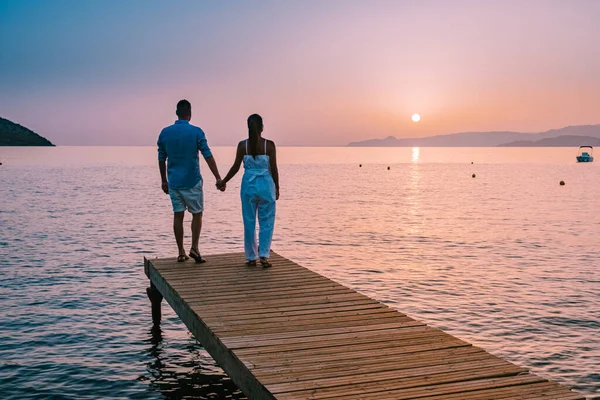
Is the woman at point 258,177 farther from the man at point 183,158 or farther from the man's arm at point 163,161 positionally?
the man's arm at point 163,161

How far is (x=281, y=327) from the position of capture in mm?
7578

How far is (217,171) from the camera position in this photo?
1044cm

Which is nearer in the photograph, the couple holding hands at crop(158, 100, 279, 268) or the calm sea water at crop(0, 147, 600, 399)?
the couple holding hands at crop(158, 100, 279, 268)

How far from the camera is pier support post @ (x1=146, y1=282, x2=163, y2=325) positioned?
12.9m

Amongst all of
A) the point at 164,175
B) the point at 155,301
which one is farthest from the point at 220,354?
the point at 155,301

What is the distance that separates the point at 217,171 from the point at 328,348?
4579mm

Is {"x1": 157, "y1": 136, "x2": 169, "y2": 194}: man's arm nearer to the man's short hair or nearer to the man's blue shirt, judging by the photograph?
the man's blue shirt

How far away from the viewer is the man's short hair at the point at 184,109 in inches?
424

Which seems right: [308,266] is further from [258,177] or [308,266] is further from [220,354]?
[220,354]

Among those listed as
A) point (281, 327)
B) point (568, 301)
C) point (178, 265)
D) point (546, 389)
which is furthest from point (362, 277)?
point (546, 389)

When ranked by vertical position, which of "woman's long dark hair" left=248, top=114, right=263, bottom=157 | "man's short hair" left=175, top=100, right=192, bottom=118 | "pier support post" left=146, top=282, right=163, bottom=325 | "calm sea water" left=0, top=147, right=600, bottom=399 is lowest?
"calm sea water" left=0, top=147, right=600, bottom=399

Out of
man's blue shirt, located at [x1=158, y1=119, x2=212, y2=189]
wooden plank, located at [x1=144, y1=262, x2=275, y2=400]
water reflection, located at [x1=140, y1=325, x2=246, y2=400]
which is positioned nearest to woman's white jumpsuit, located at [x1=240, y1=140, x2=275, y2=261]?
man's blue shirt, located at [x1=158, y1=119, x2=212, y2=189]

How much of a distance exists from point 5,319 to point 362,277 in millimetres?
10039

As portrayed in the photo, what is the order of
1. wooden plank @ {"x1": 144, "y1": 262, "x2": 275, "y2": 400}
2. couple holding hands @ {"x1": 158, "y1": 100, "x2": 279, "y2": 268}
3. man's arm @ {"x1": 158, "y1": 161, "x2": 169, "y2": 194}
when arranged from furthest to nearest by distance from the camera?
1. man's arm @ {"x1": 158, "y1": 161, "x2": 169, "y2": 194}
2. couple holding hands @ {"x1": 158, "y1": 100, "x2": 279, "y2": 268}
3. wooden plank @ {"x1": 144, "y1": 262, "x2": 275, "y2": 400}
